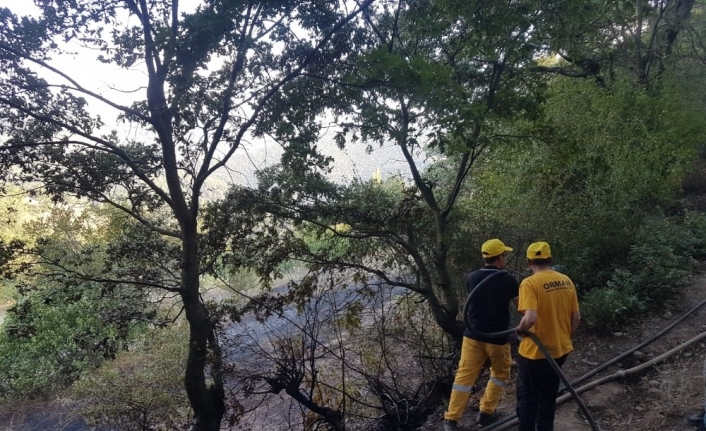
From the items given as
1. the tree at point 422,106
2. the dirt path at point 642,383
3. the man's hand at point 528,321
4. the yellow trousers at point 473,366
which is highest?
the tree at point 422,106

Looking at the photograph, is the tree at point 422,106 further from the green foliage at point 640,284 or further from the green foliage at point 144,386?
the green foliage at point 144,386

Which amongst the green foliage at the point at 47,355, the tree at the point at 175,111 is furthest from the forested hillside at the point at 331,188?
the green foliage at the point at 47,355

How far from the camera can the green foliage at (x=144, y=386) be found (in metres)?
8.00

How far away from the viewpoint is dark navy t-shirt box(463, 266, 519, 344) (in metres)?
4.18

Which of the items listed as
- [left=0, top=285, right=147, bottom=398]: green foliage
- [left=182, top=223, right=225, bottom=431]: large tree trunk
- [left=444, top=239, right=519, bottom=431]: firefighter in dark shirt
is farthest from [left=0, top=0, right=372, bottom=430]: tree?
[left=0, top=285, right=147, bottom=398]: green foliage

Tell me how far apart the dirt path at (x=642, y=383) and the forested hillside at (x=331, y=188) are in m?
0.32

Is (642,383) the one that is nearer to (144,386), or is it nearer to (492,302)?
(492,302)

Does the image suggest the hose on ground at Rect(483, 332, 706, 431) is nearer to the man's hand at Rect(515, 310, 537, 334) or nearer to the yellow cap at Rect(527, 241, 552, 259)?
the man's hand at Rect(515, 310, 537, 334)

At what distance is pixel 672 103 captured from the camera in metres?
10.4

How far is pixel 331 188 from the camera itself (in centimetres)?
663

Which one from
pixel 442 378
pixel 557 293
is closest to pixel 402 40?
Answer: pixel 557 293

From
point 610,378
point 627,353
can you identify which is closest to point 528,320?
point 610,378

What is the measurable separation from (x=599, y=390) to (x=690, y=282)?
137 inches

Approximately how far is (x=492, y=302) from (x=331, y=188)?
321cm
